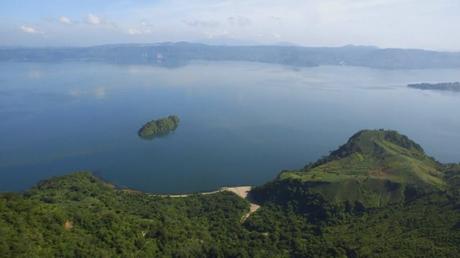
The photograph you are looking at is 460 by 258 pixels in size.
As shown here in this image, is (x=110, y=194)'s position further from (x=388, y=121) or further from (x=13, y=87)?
(x=13, y=87)

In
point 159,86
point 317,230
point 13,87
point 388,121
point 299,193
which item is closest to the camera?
point 317,230

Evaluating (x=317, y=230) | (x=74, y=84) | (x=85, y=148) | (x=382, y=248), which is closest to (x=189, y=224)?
(x=317, y=230)

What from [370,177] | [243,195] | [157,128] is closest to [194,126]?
[157,128]

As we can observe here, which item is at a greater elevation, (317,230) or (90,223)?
(90,223)

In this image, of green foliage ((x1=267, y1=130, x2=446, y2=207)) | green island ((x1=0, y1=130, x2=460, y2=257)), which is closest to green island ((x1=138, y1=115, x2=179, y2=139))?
green island ((x1=0, y1=130, x2=460, y2=257))

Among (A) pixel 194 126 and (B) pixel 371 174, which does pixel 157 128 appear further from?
(B) pixel 371 174

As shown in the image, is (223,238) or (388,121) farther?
(388,121)

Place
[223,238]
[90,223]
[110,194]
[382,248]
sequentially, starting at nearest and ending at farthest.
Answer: [90,223] < [382,248] < [223,238] < [110,194]
